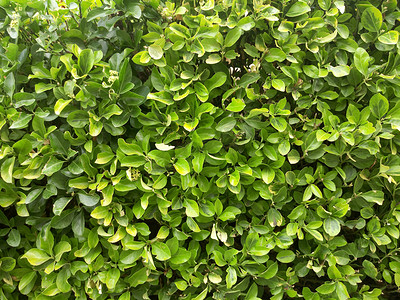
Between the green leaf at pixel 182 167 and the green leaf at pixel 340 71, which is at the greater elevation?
the green leaf at pixel 340 71

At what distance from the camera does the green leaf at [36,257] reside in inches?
65.6

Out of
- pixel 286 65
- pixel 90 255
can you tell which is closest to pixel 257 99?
pixel 286 65

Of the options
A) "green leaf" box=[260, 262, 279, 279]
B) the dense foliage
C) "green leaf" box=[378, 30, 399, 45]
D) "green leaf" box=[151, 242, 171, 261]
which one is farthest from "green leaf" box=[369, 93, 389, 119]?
"green leaf" box=[151, 242, 171, 261]

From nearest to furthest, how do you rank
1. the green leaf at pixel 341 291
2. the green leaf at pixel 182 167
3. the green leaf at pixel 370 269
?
the green leaf at pixel 182 167 < the green leaf at pixel 341 291 < the green leaf at pixel 370 269

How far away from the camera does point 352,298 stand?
1868 millimetres

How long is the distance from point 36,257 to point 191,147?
0.97m

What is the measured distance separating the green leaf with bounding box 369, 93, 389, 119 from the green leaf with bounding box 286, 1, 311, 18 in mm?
580

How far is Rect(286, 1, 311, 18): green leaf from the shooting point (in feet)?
5.65

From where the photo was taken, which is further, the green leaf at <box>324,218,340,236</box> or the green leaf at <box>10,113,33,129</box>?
the green leaf at <box>324,218,340,236</box>

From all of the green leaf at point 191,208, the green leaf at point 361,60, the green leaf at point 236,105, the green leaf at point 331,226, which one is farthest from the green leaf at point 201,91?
the green leaf at point 331,226

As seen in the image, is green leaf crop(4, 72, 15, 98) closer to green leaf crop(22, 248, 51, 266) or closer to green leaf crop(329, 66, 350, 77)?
green leaf crop(22, 248, 51, 266)

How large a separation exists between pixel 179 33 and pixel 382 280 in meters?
1.93

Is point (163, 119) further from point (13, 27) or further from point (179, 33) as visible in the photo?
point (13, 27)

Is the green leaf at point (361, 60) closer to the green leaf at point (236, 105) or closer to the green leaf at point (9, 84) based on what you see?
the green leaf at point (236, 105)
